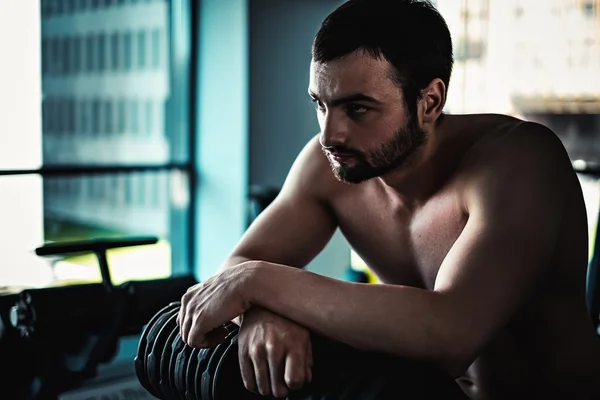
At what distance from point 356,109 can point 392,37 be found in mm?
88

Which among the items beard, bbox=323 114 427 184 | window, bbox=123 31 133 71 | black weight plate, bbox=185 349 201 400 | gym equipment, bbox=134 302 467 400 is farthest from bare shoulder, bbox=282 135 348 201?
window, bbox=123 31 133 71

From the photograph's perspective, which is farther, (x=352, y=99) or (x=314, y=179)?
(x=314, y=179)

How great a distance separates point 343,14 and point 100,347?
47.7 inches

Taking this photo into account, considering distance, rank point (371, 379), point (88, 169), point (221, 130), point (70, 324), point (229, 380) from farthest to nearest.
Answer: point (221, 130) → point (88, 169) → point (70, 324) → point (229, 380) → point (371, 379)

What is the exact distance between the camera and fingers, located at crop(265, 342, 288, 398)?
2.23ft

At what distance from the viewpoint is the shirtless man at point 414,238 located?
0.72 metres

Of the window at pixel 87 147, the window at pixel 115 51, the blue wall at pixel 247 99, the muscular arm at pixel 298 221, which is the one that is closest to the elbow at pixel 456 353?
the muscular arm at pixel 298 221

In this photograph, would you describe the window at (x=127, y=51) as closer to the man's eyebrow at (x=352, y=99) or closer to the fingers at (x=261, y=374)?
the man's eyebrow at (x=352, y=99)

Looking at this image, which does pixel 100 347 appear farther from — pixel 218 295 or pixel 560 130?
pixel 560 130

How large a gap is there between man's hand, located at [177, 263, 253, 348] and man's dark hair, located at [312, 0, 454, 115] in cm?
27

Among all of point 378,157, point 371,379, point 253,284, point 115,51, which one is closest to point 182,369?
point 253,284

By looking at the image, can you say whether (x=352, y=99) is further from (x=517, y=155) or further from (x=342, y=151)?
(x=517, y=155)

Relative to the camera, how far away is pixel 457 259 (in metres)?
0.81

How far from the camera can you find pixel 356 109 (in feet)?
→ 2.82
